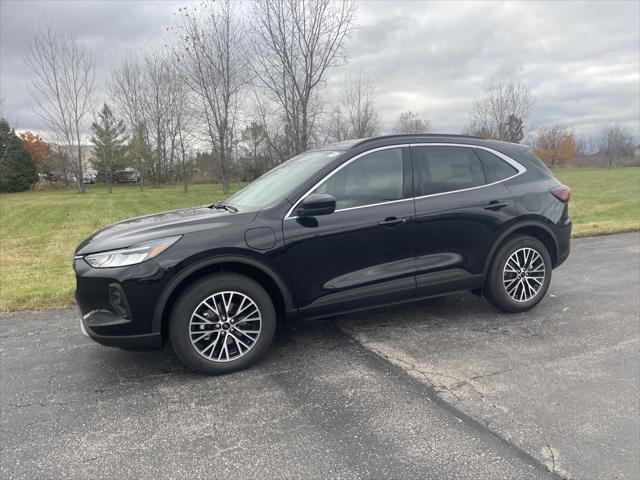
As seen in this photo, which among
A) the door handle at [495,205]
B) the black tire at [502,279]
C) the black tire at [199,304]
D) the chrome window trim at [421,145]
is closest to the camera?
the black tire at [199,304]

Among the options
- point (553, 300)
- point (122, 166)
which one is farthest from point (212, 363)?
point (122, 166)

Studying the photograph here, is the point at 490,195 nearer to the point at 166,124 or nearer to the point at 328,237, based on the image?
the point at 328,237

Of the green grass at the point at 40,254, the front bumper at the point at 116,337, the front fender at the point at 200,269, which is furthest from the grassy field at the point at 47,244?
the front fender at the point at 200,269

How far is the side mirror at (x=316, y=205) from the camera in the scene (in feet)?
11.6

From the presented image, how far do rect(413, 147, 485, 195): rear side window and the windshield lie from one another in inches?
32.1

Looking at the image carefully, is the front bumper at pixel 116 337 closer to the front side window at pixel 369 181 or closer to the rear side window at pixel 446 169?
the front side window at pixel 369 181

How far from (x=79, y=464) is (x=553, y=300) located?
478 cm

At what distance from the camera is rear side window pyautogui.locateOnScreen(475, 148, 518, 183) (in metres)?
4.43

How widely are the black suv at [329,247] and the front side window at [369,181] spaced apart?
1 centimetres

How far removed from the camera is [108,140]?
4659 centimetres

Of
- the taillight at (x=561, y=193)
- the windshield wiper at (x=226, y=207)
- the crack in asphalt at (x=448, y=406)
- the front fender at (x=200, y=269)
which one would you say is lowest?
the crack in asphalt at (x=448, y=406)

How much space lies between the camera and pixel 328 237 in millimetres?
3650

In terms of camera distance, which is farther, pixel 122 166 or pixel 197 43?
pixel 122 166

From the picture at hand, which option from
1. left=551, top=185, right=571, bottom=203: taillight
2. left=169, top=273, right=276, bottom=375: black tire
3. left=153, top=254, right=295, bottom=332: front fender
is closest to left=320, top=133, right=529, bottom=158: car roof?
left=551, top=185, right=571, bottom=203: taillight
